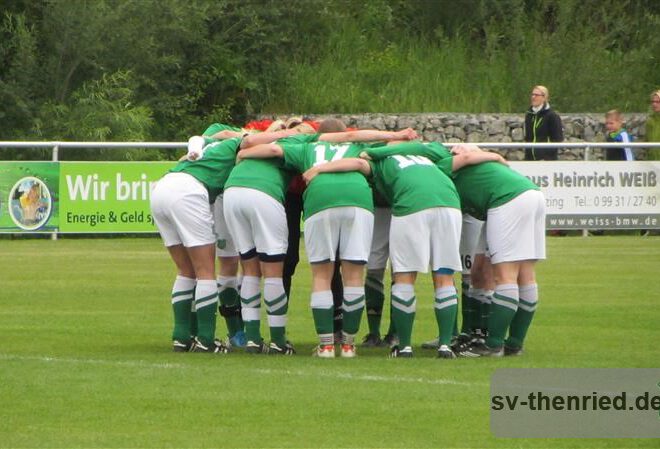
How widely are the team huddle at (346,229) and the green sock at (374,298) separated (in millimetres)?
491

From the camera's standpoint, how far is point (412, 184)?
11.8 meters

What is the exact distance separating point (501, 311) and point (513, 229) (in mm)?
641

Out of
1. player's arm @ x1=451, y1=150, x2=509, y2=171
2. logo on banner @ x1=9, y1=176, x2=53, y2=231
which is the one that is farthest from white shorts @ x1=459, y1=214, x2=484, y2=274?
logo on banner @ x1=9, y1=176, x2=53, y2=231

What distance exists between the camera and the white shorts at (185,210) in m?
12.2

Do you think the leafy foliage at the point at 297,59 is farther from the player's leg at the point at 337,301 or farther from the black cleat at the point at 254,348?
the black cleat at the point at 254,348

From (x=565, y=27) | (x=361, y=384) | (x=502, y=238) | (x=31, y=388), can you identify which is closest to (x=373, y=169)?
(x=502, y=238)

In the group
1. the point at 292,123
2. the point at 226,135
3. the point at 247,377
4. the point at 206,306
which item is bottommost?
the point at 247,377

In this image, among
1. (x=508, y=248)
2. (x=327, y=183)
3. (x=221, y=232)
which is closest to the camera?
(x=327, y=183)

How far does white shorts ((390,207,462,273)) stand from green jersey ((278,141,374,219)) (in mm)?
347

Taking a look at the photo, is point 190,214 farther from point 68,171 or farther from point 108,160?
point 108,160

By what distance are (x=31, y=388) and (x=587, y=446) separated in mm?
3877

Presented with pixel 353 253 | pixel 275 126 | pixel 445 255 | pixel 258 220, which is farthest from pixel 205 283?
pixel 445 255

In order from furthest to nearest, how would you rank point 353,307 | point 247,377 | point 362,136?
point 362,136 < point 353,307 < point 247,377

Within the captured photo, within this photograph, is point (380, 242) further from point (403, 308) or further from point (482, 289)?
point (403, 308)
